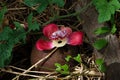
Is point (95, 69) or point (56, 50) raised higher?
point (56, 50)

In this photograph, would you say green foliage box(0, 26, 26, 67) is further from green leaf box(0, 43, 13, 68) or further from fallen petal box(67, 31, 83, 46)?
fallen petal box(67, 31, 83, 46)

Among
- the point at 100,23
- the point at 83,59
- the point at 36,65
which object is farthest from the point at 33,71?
the point at 100,23

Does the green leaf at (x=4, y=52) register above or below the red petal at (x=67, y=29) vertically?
below

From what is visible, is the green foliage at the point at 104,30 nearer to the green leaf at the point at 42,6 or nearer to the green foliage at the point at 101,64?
the green foliage at the point at 101,64

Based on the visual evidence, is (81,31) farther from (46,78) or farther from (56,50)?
(46,78)

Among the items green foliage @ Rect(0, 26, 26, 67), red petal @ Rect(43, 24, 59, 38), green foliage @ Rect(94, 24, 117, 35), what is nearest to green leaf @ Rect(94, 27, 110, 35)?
green foliage @ Rect(94, 24, 117, 35)

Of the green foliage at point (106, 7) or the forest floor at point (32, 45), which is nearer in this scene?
the green foliage at point (106, 7)

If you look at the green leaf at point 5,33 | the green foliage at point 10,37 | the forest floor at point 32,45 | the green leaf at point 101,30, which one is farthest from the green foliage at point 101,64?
the green leaf at point 5,33
